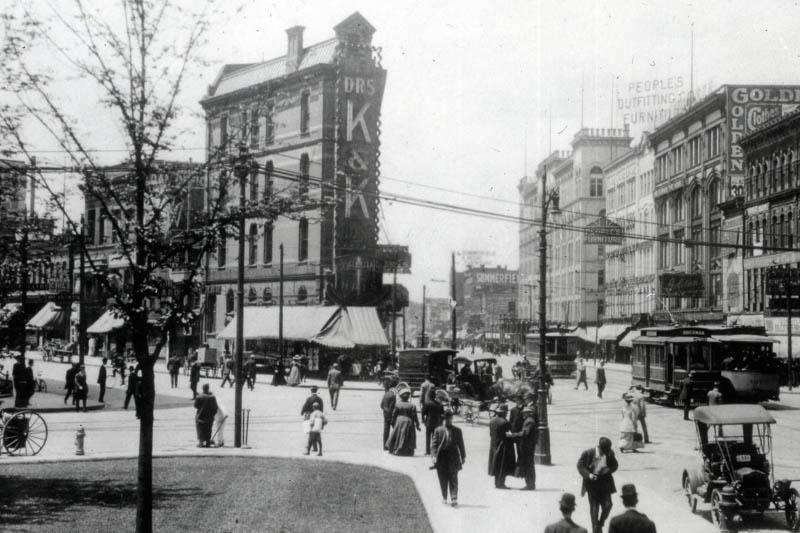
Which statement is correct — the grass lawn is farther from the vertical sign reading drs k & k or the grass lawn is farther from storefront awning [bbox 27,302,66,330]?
storefront awning [bbox 27,302,66,330]

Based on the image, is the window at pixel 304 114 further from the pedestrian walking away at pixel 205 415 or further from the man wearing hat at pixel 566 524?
the man wearing hat at pixel 566 524

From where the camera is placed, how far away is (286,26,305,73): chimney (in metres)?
55.1

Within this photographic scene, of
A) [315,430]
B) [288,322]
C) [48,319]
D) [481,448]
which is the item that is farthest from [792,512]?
[48,319]

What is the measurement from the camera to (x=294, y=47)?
5594 centimetres

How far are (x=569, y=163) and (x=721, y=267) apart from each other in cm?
4974

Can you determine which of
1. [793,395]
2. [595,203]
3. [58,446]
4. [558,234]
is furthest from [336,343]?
[558,234]

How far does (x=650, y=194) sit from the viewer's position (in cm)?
7812

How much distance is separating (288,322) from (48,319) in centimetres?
3527

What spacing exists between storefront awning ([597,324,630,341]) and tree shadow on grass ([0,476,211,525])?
6739 centimetres

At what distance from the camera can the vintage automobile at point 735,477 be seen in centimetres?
1345

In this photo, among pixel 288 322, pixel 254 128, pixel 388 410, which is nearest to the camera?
pixel 254 128

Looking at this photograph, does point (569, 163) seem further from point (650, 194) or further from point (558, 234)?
point (650, 194)

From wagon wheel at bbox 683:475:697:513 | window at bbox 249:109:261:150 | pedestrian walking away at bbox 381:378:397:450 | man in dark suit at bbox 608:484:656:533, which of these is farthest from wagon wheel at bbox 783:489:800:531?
pedestrian walking away at bbox 381:378:397:450

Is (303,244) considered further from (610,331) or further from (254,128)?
(254,128)
